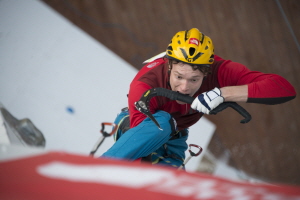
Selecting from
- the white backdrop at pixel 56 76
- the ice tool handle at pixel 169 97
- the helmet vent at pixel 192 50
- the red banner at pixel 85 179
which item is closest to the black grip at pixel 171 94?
the ice tool handle at pixel 169 97

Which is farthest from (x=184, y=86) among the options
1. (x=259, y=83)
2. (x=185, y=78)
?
(x=259, y=83)

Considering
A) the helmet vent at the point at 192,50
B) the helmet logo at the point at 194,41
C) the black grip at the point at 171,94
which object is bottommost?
the black grip at the point at 171,94

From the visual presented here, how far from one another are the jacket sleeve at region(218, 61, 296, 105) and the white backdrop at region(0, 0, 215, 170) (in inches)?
66.2

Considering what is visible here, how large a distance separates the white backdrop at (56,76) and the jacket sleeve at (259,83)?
168 cm

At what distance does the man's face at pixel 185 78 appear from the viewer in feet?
4.84

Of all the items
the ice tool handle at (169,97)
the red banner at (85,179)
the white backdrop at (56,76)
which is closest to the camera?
the red banner at (85,179)

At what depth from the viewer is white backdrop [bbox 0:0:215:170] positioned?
275 cm

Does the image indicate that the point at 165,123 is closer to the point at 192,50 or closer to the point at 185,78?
the point at 185,78

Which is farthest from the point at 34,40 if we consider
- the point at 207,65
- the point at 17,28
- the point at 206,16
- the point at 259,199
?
the point at 259,199

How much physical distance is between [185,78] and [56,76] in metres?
1.72

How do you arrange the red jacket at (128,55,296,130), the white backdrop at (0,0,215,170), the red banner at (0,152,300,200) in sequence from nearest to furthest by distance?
the red banner at (0,152,300,200) < the red jacket at (128,55,296,130) < the white backdrop at (0,0,215,170)

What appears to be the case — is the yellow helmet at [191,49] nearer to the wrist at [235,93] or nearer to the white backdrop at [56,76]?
the wrist at [235,93]

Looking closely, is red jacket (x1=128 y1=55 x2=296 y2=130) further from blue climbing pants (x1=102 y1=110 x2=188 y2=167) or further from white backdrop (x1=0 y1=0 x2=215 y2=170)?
white backdrop (x1=0 y1=0 x2=215 y2=170)

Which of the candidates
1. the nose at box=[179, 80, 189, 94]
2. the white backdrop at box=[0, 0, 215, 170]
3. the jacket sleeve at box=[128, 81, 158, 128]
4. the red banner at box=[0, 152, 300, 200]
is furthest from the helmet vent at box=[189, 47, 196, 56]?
the white backdrop at box=[0, 0, 215, 170]
